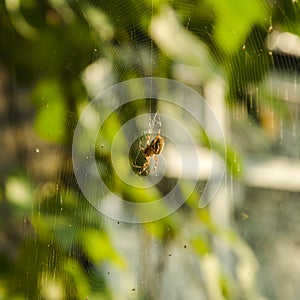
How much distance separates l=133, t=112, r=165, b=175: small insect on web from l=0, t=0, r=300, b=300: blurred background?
0.02 metres

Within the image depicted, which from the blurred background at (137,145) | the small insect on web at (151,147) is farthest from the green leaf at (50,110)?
the small insect on web at (151,147)

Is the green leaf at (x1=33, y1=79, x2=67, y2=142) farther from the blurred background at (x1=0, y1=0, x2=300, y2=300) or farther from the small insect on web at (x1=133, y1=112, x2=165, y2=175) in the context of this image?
the small insect on web at (x1=133, y1=112, x2=165, y2=175)

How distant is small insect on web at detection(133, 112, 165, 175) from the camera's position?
98 centimetres

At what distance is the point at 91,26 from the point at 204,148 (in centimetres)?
37

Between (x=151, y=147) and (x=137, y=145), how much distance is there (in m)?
0.03

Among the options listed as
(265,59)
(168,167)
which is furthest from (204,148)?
(265,59)

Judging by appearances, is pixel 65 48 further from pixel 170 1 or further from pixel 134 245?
pixel 134 245

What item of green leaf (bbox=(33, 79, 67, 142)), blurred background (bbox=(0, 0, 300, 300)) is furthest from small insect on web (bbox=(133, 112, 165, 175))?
green leaf (bbox=(33, 79, 67, 142))

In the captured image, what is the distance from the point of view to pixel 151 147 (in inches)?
39.4

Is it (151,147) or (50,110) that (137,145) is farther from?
(50,110)

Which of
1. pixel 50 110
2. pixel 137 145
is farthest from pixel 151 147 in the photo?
pixel 50 110

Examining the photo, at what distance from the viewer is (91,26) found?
2.90ft

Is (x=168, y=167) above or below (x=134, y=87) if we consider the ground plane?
below

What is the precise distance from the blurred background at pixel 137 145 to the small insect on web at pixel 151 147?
0.02 meters
